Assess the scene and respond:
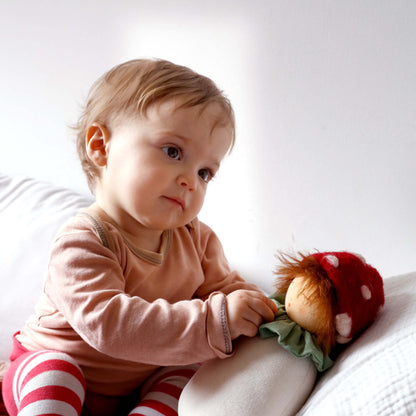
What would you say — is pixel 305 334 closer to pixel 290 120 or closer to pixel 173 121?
→ pixel 173 121

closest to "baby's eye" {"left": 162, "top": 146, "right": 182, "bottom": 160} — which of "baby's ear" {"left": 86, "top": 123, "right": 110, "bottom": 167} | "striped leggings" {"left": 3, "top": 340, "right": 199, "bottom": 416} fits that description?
"baby's ear" {"left": 86, "top": 123, "right": 110, "bottom": 167}

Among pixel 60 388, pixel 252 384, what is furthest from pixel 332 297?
pixel 60 388

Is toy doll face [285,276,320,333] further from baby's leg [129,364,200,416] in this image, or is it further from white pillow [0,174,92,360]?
white pillow [0,174,92,360]

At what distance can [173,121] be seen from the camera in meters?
0.78

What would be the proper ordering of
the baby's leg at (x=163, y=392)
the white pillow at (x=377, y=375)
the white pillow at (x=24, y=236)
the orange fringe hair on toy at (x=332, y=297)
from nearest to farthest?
1. the white pillow at (x=377, y=375)
2. the orange fringe hair on toy at (x=332, y=297)
3. the baby's leg at (x=163, y=392)
4. the white pillow at (x=24, y=236)

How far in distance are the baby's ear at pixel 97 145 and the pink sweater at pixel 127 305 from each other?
99 millimetres

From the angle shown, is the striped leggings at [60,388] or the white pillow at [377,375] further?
the striped leggings at [60,388]

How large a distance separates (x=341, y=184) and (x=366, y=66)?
23cm

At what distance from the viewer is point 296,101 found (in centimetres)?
110

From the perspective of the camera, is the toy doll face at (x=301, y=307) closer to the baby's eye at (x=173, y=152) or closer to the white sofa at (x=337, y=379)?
the white sofa at (x=337, y=379)

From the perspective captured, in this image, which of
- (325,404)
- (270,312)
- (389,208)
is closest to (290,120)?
(389,208)

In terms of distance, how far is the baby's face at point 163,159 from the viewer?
2.59 ft

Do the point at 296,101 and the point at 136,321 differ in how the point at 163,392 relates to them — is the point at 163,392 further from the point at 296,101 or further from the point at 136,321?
the point at 296,101

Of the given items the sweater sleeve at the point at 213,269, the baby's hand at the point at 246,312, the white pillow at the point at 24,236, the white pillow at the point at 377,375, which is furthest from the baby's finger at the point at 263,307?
the white pillow at the point at 24,236
